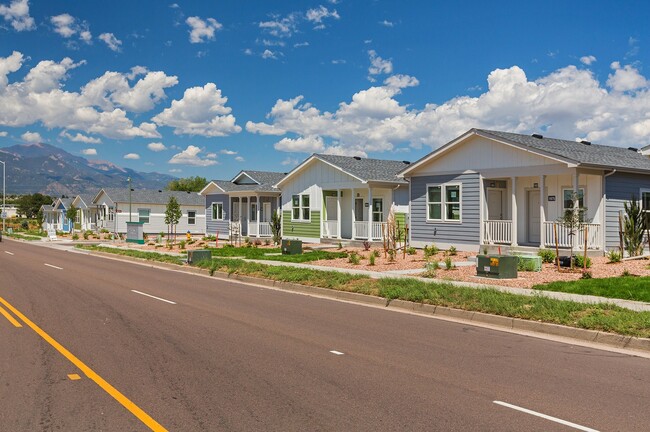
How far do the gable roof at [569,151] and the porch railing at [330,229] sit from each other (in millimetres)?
6945

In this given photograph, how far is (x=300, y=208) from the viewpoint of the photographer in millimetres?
34438

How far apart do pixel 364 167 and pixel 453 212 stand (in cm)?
872

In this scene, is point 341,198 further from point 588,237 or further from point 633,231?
point 633,231

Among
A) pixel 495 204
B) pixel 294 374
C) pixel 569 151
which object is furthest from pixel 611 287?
pixel 495 204

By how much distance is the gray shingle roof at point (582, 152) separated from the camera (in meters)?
20.3

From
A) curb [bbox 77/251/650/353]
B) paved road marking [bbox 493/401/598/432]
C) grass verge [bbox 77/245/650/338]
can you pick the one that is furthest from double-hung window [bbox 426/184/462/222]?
paved road marking [bbox 493/401/598/432]

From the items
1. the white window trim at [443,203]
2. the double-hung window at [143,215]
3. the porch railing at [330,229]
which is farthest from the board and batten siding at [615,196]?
the double-hung window at [143,215]

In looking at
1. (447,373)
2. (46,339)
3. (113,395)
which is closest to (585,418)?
(447,373)

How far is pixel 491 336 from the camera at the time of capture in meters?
9.57

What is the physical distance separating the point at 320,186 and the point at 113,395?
27.2m

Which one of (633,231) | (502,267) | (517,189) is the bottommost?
(502,267)

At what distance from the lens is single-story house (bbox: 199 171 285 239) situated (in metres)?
39.4

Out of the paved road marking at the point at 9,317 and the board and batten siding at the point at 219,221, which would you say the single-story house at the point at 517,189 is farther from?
the board and batten siding at the point at 219,221

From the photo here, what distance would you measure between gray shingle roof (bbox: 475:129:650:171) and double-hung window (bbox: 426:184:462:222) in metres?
2.86
